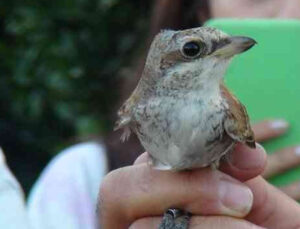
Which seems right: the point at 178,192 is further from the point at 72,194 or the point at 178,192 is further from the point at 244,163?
the point at 72,194

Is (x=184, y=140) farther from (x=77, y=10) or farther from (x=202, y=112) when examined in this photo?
(x=77, y=10)

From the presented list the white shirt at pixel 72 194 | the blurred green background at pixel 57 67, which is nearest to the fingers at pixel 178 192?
the white shirt at pixel 72 194

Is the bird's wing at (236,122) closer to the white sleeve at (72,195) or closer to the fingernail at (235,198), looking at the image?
the fingernail at (235,198)

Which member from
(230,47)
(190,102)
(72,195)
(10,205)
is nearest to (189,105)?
(190,102)

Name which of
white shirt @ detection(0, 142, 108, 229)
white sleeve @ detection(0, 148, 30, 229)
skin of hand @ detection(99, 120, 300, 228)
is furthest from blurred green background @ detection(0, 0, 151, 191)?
skin of hand @ detection(99, 120, 300, 228)

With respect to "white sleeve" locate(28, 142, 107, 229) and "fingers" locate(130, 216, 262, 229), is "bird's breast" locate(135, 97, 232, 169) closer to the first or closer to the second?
"fingers" locate(130, 216, 262, 229)

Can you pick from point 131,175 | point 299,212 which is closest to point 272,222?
point 299,212
